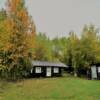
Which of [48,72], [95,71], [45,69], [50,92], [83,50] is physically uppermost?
[83,50]

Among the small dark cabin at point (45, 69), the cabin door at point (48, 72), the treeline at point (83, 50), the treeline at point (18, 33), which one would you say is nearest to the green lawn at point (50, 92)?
the treeline at point (18, 33)

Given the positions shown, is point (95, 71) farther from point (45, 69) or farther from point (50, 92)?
point (50, 92)

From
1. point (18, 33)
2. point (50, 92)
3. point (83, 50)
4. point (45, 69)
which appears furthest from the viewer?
point (83, 50)

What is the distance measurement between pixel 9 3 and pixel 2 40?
11.9 m

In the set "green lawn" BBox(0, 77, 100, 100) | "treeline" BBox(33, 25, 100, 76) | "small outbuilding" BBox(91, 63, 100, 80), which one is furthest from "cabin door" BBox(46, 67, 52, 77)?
"green lawn" BBox(0, 77, 100, 100)

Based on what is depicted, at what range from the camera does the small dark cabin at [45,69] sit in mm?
39938

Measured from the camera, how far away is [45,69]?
41.4 m

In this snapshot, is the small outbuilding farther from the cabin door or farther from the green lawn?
the green lawn

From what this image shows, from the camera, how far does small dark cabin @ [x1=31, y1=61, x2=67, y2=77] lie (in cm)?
3994

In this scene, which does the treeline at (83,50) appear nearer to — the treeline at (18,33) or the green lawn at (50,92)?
the treeline at (18,33)

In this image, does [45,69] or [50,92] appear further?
[45,69]

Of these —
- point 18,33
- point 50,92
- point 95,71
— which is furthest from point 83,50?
point 50,92

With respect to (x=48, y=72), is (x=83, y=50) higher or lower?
higher

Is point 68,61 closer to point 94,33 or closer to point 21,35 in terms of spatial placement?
point 94,33
